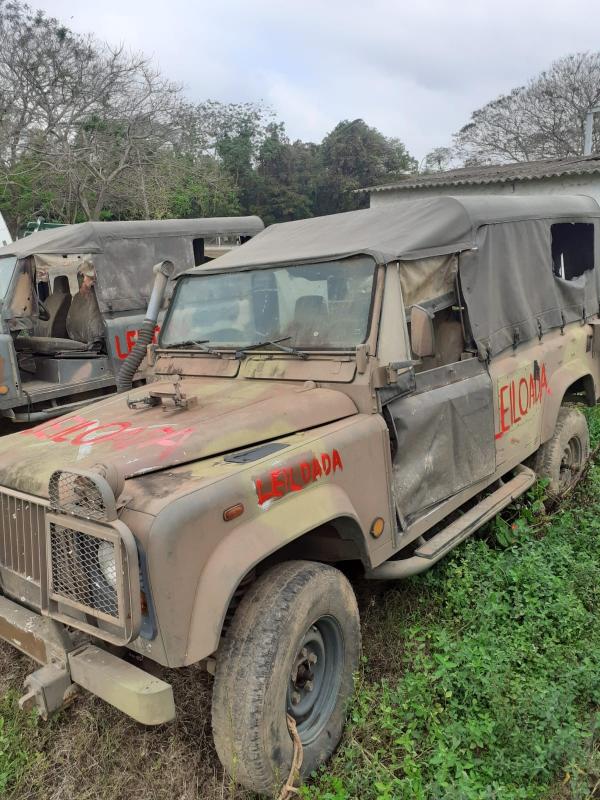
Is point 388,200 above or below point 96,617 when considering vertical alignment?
above

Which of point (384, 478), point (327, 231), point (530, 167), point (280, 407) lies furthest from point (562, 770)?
point (530, 167)

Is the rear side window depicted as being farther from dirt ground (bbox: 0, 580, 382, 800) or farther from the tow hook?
A: the tow hook

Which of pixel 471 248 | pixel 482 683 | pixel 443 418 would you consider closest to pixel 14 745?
pixel 482 683

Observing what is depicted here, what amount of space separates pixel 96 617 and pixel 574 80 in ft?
112

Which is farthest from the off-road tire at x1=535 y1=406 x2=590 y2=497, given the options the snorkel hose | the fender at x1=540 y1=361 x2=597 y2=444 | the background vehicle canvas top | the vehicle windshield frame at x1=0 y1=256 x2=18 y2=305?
the vehicle windshield frame at x1=0 y1=256 x2=18 y2=305

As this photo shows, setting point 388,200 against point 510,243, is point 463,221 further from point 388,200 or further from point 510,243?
point 388,200

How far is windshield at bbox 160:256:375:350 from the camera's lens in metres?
3.30

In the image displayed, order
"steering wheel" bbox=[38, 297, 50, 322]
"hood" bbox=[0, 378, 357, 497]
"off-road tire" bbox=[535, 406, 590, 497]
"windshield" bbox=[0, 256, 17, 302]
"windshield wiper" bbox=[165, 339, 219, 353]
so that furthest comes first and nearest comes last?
"steering wheel" bbox=[38, 297, 50, 322]
"windshield" bbox=[0, 256, 17, 302]
"off-road tire" bbox=[535, 406, 590, 497]
"windshield wiper" bbox=[165, 339, 219, 353]
"hood" bbox=[0, 378, 357, 497]

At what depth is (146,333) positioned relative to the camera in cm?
392

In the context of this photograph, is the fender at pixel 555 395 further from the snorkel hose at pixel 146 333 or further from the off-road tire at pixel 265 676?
the snorkel hose at pixel 146 333

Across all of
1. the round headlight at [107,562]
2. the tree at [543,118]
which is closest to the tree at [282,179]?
the tree at [543,118]

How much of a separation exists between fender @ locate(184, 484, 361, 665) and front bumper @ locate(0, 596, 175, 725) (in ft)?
0.60

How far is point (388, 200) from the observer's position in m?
20.0

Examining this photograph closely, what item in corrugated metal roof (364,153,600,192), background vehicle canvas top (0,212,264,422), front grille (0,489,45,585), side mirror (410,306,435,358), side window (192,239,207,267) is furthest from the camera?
corrugated metal roof (364,153,600,192)
